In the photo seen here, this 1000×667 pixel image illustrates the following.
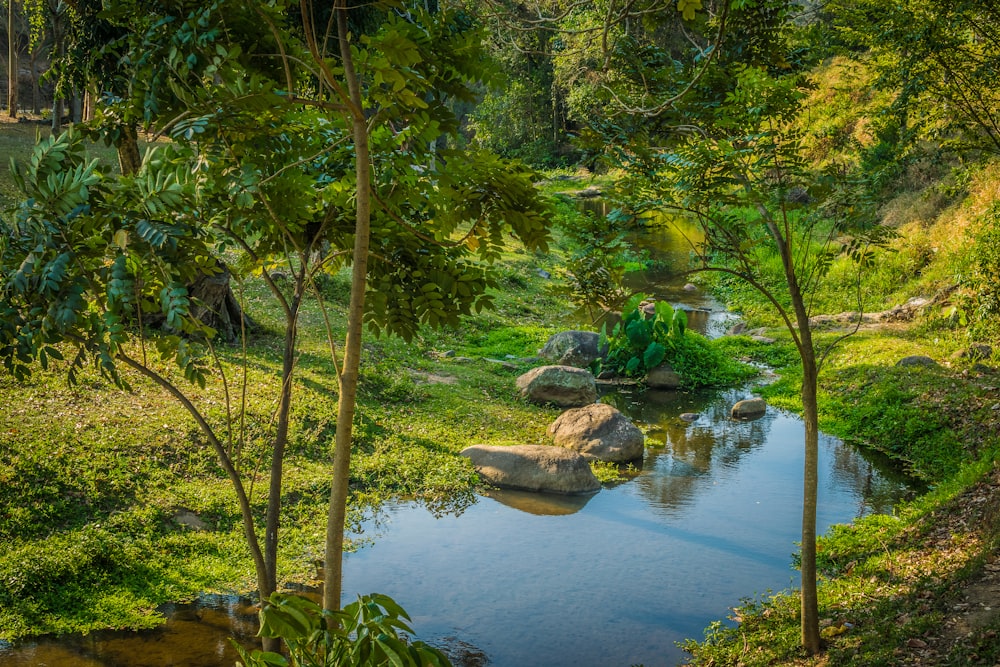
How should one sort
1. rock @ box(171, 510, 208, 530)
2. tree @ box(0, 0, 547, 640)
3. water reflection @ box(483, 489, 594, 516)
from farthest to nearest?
water reflection @ box(483, 489, 594, 516)
rock @ box(171, 510, 208, 530)
tree @ box(0, 0, 547, 640)

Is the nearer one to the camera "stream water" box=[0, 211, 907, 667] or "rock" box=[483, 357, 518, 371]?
"stream water" box=[0, 211, 907, 667]

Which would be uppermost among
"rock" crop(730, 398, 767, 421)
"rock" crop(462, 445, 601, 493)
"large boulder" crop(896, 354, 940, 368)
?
"large boulder" crop(896, 354, 940, 368)

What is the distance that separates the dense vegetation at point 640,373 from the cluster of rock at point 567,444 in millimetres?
395

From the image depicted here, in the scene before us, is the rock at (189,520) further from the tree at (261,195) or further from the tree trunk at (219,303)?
the tree trunk at (219,303)

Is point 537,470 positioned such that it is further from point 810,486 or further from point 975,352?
point 975,352

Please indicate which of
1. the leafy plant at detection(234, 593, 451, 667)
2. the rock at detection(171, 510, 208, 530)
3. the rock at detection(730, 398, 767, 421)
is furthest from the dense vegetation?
the leafy plant at detection(234, 593, 451, 667)

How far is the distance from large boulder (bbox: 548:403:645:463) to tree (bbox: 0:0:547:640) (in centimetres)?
651

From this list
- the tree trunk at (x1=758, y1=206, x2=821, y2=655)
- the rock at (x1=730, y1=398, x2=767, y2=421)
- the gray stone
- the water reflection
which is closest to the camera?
the tree trunk at (x1=758, y1=206, x2=821, y2=655)

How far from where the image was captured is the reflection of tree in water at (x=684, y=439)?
35.2ft

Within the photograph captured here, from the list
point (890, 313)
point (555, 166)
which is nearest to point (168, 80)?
point (890, 313)

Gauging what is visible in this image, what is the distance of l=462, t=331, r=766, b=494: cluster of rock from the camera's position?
1041 cm

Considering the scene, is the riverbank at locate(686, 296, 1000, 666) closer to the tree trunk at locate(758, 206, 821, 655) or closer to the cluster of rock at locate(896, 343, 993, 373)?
the cluster of rock at locate(896, 343, 993, 373)

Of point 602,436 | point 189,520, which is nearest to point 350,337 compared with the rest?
point 189,520

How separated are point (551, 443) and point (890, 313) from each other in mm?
8775
